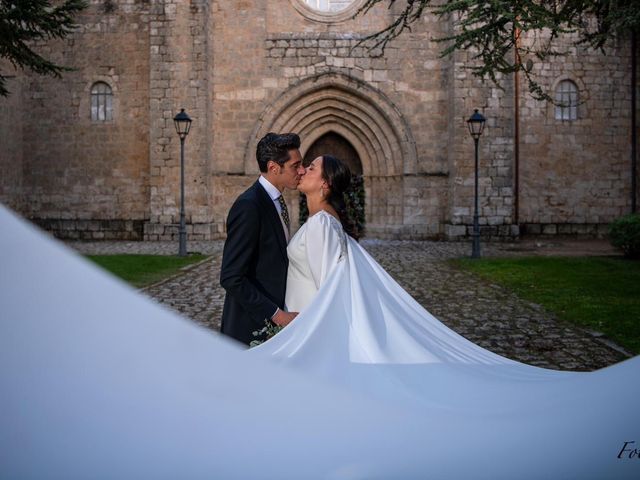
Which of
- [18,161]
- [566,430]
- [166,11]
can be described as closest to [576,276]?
[566,430]

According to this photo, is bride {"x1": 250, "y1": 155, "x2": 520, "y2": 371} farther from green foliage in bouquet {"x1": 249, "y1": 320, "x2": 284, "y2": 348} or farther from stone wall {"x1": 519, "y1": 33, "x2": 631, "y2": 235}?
stone wall {"x1": 519, "y1": 33, "x2": 631, "y2": 235}

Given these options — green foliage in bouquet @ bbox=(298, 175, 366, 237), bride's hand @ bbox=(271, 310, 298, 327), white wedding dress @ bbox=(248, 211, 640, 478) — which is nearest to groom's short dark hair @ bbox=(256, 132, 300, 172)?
white wedding dress @ bbox=(248, 211, 640, 478)

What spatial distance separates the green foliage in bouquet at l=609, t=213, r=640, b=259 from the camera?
40.9ft

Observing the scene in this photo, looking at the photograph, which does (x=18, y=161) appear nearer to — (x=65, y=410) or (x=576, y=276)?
(x=576, y=276)

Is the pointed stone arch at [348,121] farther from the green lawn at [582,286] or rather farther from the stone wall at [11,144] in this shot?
the stone wall at [11,144]

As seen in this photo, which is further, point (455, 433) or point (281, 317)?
point (281, 317)

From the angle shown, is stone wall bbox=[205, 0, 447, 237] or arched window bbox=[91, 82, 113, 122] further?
arched window bbox=[91, 82, 113, 122]

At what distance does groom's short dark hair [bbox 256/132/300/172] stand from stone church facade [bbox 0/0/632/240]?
13.7 m

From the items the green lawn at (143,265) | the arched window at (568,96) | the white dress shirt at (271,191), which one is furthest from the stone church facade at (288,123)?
the white dress shirt at (271,191)

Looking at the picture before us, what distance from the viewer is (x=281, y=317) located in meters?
2.93

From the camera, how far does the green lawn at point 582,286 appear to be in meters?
6.62

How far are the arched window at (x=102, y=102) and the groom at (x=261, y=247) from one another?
15756mm

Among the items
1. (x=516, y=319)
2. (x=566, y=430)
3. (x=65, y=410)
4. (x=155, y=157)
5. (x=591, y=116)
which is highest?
(x=591, y=116)

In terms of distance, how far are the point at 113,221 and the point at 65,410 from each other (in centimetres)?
1760
